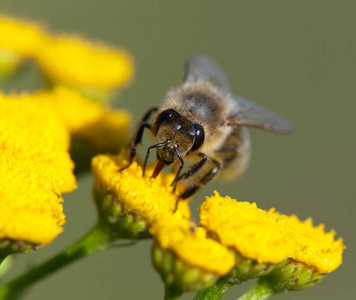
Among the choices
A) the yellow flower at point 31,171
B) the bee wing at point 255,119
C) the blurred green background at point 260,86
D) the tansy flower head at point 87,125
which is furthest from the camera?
the blurred green background at point 260,86

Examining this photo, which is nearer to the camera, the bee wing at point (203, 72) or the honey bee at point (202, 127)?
the honey bee at point (202, 127)

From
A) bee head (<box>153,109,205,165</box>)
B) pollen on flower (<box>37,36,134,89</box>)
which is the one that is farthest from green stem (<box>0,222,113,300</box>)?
pollen on flower (<box>37,36,134,89</box>)

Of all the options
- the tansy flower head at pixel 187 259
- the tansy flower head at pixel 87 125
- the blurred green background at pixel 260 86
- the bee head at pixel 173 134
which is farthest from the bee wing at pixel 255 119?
the blurred green background at pixel 260 86

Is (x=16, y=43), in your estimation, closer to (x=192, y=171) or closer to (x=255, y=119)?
(x=255, y=119)

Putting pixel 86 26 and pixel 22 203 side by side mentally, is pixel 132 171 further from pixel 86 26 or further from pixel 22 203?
pixel 86 26

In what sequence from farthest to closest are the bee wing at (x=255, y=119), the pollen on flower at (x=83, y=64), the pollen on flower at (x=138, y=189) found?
1. the pollen on flower at (x=83, y=64)
2. the bee wing at (x=255, y=119)
3. the pollen on flower at (x=138, y=189)

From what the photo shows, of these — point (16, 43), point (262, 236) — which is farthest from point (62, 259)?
point (16, 43)

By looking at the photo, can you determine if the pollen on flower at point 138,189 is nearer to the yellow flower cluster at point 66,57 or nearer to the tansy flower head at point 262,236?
the tansy flower head at point 262,236
